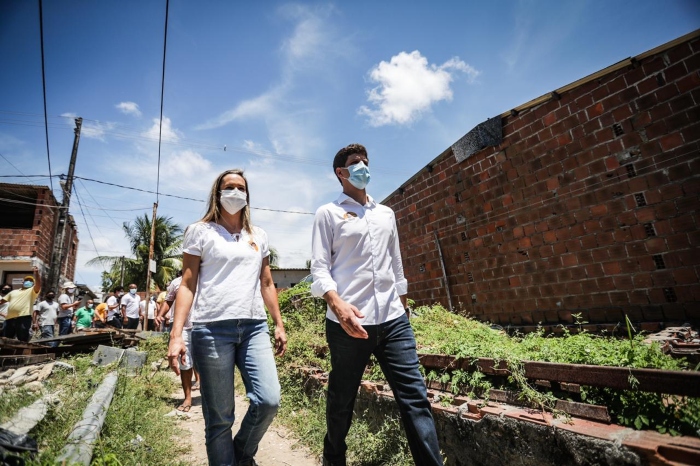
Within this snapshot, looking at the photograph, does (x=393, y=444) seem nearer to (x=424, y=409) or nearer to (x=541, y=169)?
(x=424, y=409)

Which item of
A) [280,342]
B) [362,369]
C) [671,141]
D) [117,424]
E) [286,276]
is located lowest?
[117,424]

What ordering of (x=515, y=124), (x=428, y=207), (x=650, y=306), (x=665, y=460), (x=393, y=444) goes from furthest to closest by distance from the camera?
1. (x=428, y=207)
2. (x=515, y=124)
3. (x=650, y=306)
4. (x=393, y=444)
5. (x=665, y=460)

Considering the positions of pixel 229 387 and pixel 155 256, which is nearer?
pixel 229 387

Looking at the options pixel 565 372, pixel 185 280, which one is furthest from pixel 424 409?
pixel 185 280

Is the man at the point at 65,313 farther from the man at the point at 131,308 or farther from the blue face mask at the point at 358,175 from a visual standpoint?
the blue face mask at the point at 358,175

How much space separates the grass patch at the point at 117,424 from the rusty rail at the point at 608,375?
7.79ft

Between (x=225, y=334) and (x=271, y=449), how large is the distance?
174 cm

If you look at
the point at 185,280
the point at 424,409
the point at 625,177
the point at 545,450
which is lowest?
the point at 545,450

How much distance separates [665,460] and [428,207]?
5836mm

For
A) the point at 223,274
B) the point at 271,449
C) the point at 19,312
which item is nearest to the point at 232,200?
the point at 223,274

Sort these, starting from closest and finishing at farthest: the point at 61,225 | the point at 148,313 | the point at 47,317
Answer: the point at 47,317 < the point at 61,225 < the point at 148,313

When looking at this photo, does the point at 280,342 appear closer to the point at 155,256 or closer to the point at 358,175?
the point at 358,175

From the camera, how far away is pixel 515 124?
18.2 feet

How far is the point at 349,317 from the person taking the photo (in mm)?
1903
